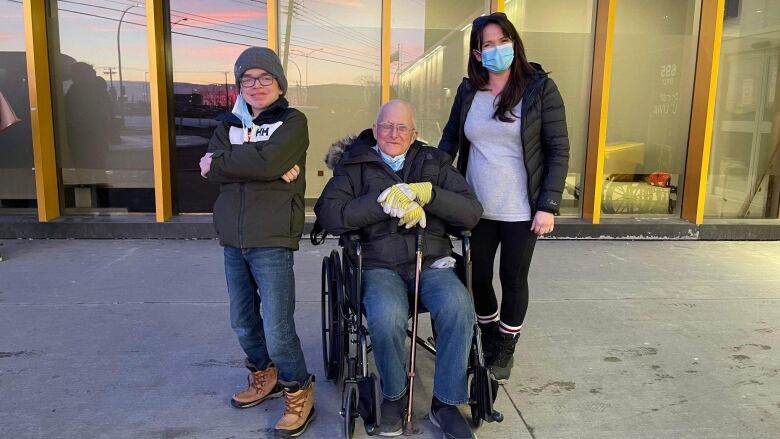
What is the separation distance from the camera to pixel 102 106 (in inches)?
254

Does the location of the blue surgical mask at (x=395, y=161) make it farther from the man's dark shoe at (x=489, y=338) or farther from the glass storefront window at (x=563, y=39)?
the glass storefront window at (x=563, y=39)

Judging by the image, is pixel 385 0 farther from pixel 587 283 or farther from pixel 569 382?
pixel 569 382

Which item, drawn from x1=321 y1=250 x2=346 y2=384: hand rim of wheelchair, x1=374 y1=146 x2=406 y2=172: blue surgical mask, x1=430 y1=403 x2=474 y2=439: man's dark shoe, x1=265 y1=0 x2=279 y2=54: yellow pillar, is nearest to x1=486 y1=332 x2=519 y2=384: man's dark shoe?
x1=430 y1=403 x2=474 y2=439: man's dark shoe

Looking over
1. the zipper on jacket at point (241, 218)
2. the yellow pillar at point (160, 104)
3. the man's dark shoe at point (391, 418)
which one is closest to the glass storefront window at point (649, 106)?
the yellow pillar at point (160, 104)

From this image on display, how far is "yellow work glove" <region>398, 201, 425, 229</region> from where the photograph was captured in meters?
2.76

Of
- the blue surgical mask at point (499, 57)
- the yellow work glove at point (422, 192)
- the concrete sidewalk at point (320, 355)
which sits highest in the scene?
the blue surgical mask at point (499, 57)

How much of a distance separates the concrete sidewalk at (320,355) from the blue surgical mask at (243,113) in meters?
1.34

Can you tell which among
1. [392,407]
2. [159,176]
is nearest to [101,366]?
[392,407]

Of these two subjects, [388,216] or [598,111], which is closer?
[388,216]

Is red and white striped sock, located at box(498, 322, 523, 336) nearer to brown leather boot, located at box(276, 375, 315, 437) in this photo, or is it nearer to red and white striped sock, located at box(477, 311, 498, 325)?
red and white striped sock, located at box(477, 311, 498, 325)

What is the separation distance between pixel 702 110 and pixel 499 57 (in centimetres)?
452

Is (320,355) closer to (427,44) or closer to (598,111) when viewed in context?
(427,44)


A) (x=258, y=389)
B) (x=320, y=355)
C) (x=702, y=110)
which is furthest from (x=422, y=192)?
(x=702, y=110)

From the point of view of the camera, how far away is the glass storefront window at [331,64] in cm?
643
